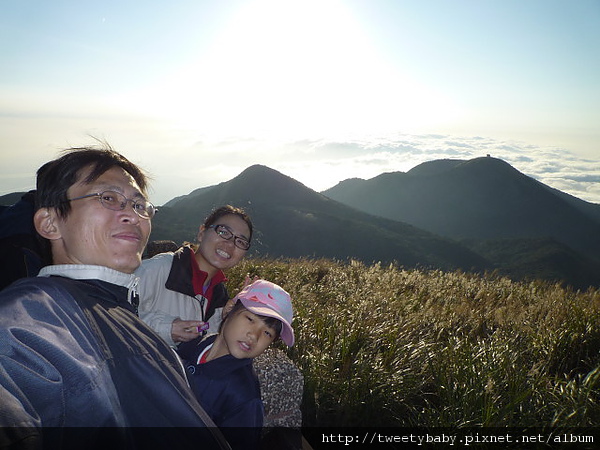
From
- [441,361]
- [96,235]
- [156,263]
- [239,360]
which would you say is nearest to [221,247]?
[156,263]

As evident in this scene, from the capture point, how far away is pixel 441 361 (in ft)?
13.0

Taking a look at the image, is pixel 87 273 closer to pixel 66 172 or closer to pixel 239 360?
pixel 66 172

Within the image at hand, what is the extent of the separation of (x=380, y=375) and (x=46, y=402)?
3271mm

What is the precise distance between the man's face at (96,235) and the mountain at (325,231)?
74760 mm

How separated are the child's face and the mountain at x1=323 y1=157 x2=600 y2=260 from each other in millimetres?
179078

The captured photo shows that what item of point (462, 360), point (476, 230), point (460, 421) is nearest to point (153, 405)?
point (460, 421)

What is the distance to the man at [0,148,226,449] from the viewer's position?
41.3 inches

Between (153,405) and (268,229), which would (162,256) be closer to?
(153,405)

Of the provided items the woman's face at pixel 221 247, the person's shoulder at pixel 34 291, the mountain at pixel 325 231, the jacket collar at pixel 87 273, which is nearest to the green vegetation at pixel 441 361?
the woman's face at pixel 221 247

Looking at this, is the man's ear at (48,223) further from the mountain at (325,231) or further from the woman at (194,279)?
the mountain at (325,231)

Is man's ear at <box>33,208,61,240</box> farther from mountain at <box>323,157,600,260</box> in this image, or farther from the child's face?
mountain at <box>323,157,600,260</box>

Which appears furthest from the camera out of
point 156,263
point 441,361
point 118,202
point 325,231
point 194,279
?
point 325,231

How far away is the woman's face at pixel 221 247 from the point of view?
3.56 m

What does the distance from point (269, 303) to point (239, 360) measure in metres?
0.51
